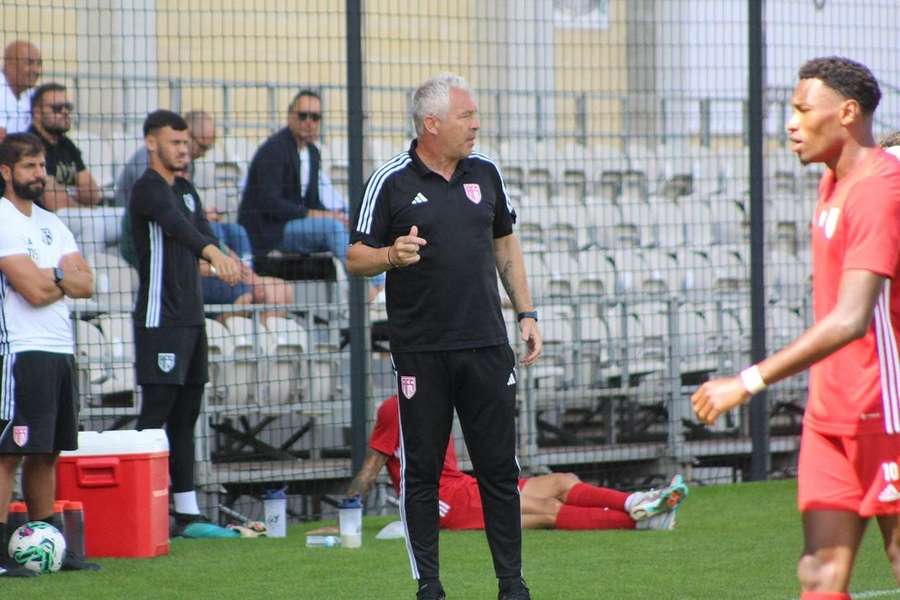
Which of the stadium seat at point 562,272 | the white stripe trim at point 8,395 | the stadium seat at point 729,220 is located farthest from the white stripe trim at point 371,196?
the stadium seat at point 729,220

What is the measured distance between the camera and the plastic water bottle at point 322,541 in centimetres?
787

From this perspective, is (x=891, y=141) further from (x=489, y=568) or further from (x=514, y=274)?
(x=489, y=568)

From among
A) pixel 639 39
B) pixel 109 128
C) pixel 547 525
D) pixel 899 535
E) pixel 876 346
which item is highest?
pixel 639 39

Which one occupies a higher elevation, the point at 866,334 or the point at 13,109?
the point at 13,109

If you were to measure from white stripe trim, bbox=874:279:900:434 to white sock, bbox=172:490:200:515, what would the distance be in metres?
5.10

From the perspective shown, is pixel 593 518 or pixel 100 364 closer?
pixel 593 518

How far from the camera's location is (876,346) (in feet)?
13.4

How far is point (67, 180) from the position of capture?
354 inches

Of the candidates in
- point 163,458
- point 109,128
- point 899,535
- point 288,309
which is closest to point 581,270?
point 288,309

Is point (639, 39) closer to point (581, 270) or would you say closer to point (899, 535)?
point (581, 270)

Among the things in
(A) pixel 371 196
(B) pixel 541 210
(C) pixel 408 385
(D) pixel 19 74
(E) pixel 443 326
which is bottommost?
(C) pixel 408 385

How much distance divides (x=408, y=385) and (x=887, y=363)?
218cm

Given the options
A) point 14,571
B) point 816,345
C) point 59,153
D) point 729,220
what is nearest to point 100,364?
point 59,153

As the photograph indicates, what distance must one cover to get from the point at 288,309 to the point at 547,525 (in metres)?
2.12
